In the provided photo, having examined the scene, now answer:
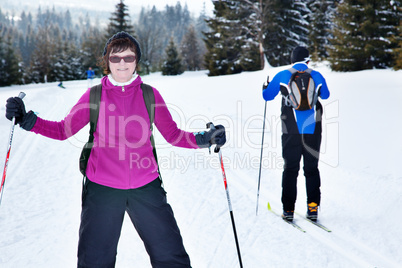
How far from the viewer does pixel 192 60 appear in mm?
56375

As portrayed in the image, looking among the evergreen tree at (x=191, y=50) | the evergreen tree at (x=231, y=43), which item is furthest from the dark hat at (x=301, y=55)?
the evergreen tree at (x=191, y=50)

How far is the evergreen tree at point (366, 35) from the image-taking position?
1303 cm

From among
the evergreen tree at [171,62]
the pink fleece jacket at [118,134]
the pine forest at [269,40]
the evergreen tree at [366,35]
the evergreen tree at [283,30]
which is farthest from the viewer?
the evergreen tree at [171,62]

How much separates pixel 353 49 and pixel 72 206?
13.4 meters

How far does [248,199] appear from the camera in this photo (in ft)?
15.1

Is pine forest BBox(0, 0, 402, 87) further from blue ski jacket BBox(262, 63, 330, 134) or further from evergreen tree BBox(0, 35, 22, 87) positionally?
blue ski jacket BBox(262, 63, 330, 134)

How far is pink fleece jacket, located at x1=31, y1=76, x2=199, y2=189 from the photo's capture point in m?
2.11

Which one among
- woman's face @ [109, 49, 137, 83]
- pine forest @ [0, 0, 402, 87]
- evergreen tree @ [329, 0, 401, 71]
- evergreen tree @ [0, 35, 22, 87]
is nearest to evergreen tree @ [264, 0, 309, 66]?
pine forest @ [0, 0, 402, 87]

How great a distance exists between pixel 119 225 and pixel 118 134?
650 millimetres

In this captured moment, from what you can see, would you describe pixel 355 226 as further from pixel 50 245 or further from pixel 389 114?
pixel 389 114

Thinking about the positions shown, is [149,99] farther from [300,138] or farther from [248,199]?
[248,199]

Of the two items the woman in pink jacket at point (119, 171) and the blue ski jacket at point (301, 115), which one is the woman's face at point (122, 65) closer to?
the woman in pink jacket at point (119, 171)

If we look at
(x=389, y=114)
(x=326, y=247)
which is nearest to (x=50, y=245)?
(x=326, y=247)

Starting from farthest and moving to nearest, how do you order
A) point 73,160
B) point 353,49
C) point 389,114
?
point 353,49
point 389,114
point 73,160
